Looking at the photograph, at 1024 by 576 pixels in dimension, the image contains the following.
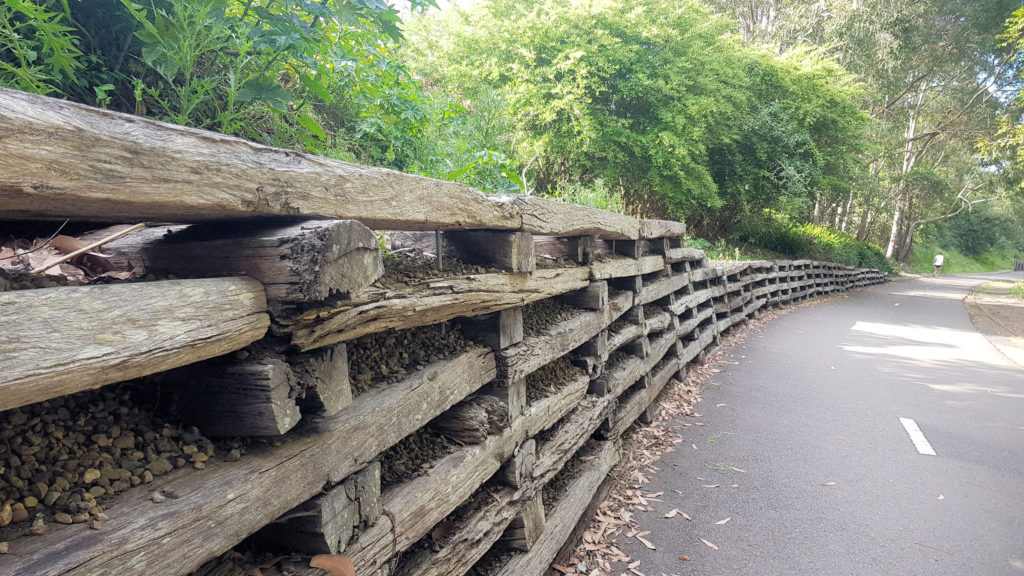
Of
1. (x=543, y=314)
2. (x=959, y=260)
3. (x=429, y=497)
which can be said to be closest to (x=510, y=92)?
(x=543, y=314)

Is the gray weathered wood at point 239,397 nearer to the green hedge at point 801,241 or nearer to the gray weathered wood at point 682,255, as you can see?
the gray weathered wood at point 682,255

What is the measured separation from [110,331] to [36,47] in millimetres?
1516

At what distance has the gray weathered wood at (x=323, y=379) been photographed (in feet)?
5.22

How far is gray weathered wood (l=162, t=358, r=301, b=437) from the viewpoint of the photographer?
4.75 ft

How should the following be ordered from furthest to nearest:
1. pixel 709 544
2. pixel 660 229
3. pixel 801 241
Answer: pixel 801 241, pixel 660 229, pixel 709 544

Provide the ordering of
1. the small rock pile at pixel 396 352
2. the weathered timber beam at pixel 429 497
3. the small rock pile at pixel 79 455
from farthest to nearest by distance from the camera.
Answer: the small rock pile at pixel 396 352, the weathered timber beam at pixel 429 497, the small rock pile at pixel 79 455

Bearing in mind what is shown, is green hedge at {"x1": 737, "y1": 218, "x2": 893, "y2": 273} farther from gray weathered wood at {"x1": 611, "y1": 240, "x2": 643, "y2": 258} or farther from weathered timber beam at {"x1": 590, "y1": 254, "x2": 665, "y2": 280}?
gray weathered wood at {"x1": 611, "y1": 240, "x2": 643, "y2": 258}

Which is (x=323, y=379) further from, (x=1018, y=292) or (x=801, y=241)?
(x=1018, y=292)

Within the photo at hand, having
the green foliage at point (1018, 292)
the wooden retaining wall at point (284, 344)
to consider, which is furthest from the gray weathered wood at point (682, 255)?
the green foliage at point (1018, 292)

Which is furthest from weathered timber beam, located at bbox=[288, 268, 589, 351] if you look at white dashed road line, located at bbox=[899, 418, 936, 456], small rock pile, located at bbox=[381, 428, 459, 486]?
white dashed road line, located at bbox=[899, 418, 936, 456]

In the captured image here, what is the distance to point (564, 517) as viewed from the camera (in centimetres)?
336

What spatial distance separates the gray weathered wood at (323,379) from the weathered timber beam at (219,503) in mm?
58

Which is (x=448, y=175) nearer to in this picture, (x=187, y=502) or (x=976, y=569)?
(x=187, y=502)

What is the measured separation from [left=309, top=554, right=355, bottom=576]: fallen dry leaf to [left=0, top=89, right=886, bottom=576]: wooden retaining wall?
0.09ft
